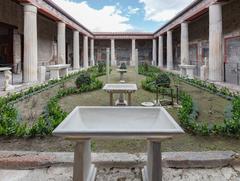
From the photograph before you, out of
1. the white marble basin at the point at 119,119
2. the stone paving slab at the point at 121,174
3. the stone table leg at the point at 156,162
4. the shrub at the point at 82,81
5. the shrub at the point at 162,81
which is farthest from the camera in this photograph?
the shrub at the point at 82,81

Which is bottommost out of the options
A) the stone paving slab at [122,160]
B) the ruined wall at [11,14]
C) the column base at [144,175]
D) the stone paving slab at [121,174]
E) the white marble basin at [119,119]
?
the stone paving slab at [121,174]

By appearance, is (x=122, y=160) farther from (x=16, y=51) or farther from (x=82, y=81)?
(x=16, y=51)

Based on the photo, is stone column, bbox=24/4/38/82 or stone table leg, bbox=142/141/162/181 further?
stone column, bbox=24/4/38/82

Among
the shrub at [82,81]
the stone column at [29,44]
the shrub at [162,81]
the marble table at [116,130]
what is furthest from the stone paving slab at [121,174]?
the stone column at [29,44]

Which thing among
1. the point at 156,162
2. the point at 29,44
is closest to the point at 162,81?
the point at 29,44

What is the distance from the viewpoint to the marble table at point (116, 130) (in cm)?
242

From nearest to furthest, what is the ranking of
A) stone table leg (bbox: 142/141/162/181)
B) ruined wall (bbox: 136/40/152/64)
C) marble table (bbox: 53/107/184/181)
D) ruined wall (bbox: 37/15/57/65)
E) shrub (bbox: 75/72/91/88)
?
marble table (bbox: 53/107/184/181), stone table leg (bbox: 142/141/162/181), shrub (bbox: 75/72/91/88), ruined wall (bbox: 37/15/57/65), ruined wall (bbox: 136/40/152/64)

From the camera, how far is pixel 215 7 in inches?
472

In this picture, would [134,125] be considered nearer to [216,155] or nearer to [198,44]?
[216,155]

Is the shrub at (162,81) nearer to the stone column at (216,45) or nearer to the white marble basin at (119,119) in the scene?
the stone column at (216,45)

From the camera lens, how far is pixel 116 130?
8.04ft

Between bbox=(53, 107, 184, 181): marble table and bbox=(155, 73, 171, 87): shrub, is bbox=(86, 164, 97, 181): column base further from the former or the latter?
bbox=(155, 73, 171, 87): shrub

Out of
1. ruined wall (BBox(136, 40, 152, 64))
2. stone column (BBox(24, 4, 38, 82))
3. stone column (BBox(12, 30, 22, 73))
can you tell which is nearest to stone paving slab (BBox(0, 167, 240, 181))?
stone column (BBox(24, 4, 38, 82))

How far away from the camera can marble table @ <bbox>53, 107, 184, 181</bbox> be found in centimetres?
242
